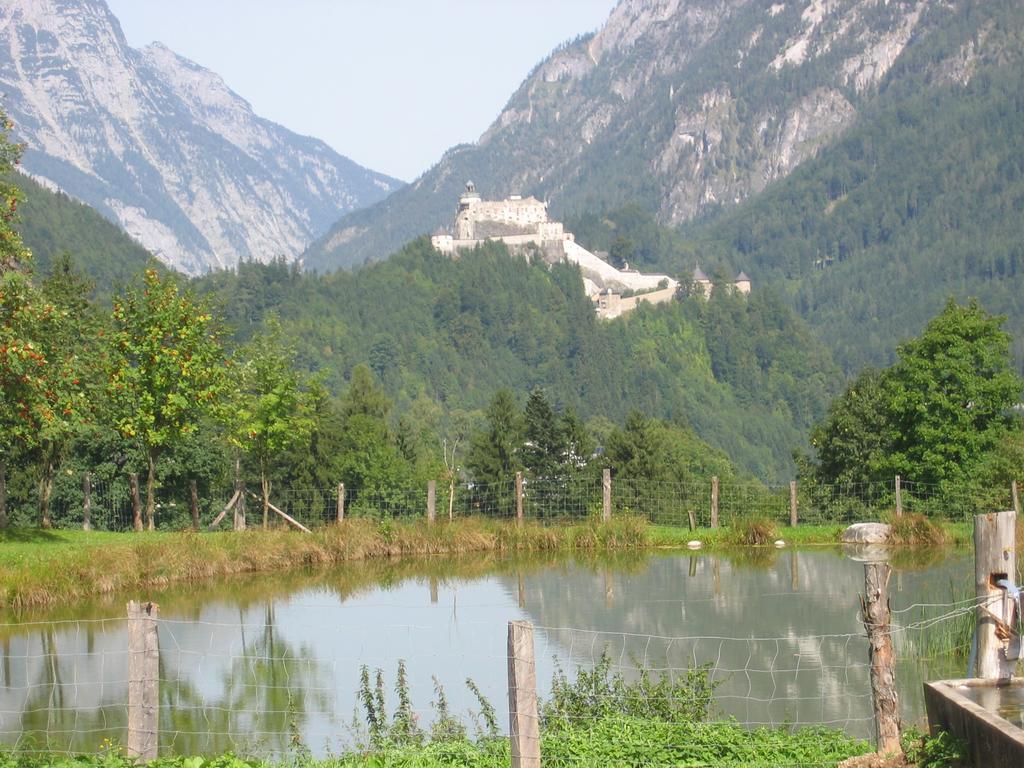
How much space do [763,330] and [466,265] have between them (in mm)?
37098

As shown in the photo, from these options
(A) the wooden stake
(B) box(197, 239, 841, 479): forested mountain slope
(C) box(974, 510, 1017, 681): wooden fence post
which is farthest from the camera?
(B) box(197, 239, 841, 479): forested mountain slope

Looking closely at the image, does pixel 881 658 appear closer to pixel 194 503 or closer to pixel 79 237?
pixel 194 503

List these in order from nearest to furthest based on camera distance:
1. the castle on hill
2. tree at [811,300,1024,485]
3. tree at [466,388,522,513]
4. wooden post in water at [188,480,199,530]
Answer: wooden post in water at [188,480,199,530], tree at [811,300,1024,485], tree at [466,388,522,513], the castle on hill

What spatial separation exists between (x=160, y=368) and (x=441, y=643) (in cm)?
1236

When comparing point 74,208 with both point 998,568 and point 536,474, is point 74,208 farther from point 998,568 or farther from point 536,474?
point 998,568

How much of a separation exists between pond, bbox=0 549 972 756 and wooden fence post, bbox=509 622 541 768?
218cm

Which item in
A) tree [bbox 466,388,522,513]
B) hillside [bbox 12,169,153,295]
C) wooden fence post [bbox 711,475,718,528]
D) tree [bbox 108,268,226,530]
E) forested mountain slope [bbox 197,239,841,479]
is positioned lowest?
wooden fence post [bbox 711,475,718,528]

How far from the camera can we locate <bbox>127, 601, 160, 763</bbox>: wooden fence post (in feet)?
29.2

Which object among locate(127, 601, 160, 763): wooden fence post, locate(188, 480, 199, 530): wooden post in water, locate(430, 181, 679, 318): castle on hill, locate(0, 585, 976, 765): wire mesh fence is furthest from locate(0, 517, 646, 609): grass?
locate(430, 181, 679, 318): castle on hill

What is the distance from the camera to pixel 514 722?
845cm

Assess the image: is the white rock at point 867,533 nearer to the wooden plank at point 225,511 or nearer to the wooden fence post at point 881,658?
the wooden plank at point 225,511

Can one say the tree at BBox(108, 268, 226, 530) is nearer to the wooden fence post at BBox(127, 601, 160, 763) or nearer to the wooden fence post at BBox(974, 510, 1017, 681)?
the wooden fence post at BBox(127, 601, 160, 763)

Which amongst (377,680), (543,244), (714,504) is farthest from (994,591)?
(543,244)

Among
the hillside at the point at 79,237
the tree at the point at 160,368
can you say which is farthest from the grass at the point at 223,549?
the hillside at the point at 79,237
